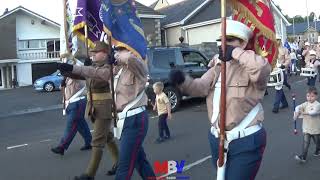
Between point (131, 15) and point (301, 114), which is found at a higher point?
point (131, 15)

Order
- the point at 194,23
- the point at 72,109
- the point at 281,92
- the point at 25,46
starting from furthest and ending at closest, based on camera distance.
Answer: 1. the point at 25,46
2. the point at 194,23
3. the point at 281,92
4. the point at 72,109

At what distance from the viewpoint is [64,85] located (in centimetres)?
882

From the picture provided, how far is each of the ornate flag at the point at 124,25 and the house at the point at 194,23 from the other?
96.6ft

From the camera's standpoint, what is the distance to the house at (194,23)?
1405 inches

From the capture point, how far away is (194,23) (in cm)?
3666

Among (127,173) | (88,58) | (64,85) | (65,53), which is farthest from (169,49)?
(127,173)

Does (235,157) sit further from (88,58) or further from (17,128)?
Answer: (17,128)

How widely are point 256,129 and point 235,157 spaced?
28cm

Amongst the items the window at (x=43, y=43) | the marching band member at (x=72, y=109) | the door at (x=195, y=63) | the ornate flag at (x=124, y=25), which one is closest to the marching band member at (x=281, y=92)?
the door at (x=195, y=63)

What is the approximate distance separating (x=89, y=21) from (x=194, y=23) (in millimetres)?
29951

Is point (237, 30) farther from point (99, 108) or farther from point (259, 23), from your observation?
point (99, 108)

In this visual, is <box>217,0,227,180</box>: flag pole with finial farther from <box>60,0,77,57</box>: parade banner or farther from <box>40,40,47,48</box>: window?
<box>40,40,47,48</box>: window

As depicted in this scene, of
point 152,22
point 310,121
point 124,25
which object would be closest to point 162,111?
point 310,121

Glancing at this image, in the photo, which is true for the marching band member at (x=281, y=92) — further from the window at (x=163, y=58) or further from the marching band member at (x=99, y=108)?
the marching band member at (x=99, y=108)
